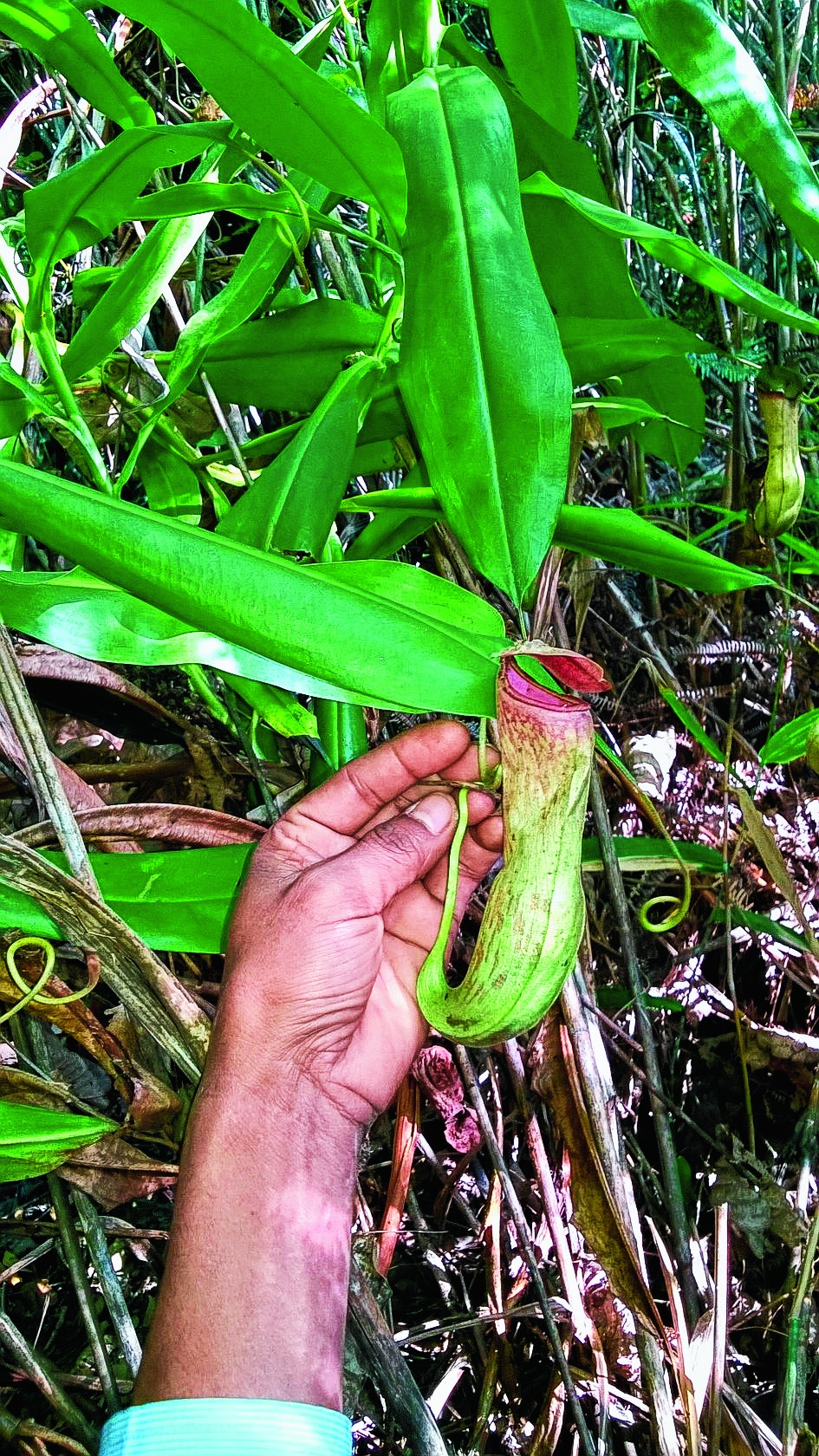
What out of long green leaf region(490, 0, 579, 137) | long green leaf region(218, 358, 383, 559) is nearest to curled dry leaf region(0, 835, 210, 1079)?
long green leaf region(218, 358, 383, 559)

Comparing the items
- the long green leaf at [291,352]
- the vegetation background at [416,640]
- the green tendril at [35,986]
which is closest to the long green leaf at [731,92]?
the vegetation background at [416,640]

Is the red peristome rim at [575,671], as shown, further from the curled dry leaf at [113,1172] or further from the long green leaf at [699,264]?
the curled dry leaf at [113,1172]

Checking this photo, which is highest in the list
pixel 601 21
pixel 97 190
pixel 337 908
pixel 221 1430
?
pixel 601 21

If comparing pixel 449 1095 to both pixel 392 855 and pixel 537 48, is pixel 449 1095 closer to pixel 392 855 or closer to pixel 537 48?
pixel 392 855

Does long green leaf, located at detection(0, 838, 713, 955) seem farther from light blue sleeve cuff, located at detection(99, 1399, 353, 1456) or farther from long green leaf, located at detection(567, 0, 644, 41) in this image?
long green leaf, located at detection(567, 0, 644, 41)

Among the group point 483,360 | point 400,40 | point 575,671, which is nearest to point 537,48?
point 400,40

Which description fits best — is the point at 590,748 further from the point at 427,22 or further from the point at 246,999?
the point at 427,22

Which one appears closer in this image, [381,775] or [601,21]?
[381,775]

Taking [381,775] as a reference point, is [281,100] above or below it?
above

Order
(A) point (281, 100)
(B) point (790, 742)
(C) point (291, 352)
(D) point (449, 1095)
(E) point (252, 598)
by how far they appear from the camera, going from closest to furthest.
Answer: (E) point (252, 598) → (A) point (281, 100) → (C) point (291, 352) → (B) point (790, 742) → (D) point (449, 1095)
